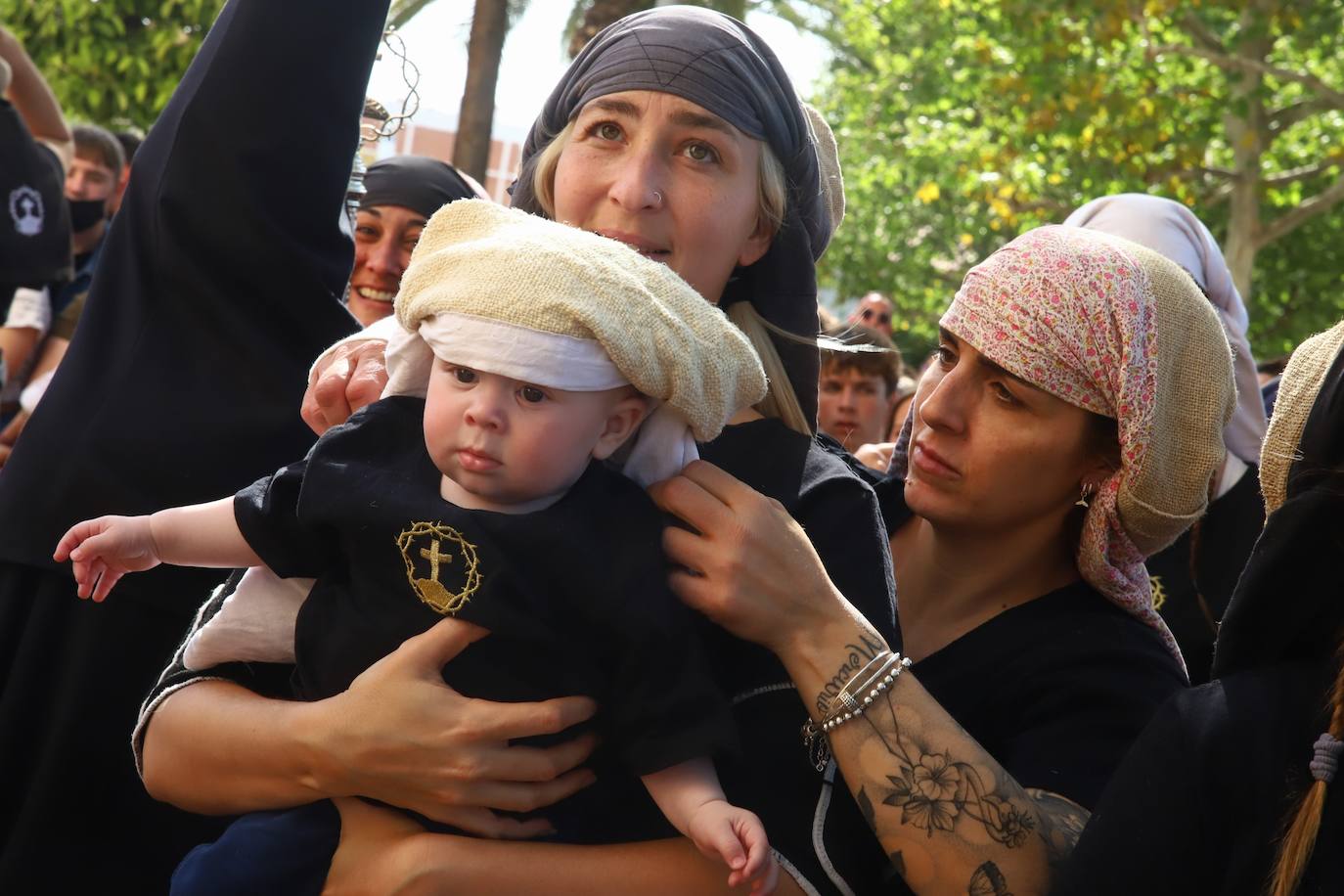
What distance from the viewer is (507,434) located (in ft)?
8.27

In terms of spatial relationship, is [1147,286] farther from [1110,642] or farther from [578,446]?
[578,446]

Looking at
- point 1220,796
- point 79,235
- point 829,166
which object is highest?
point 829,166

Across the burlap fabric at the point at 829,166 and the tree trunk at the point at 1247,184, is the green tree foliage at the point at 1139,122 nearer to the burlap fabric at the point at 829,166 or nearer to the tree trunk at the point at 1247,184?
the tree trunk at the point at 1247,184

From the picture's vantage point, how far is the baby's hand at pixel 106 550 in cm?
272

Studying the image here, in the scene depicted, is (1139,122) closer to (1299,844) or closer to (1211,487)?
(1211,487)

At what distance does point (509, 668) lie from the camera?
2.66 m

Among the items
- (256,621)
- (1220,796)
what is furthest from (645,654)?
(1220,796)

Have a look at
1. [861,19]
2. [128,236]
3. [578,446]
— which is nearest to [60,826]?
[128,236]

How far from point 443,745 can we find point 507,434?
539 mm

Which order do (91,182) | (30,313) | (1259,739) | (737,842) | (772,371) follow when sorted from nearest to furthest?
(1259,739) → (737,842) → (772,371) → (30,313) → (91,182)

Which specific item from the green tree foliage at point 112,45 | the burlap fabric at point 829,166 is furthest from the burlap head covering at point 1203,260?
the green tree foliage at point 112,45

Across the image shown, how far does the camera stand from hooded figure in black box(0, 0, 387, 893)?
328 centimetres

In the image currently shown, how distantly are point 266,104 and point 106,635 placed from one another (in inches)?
46.9

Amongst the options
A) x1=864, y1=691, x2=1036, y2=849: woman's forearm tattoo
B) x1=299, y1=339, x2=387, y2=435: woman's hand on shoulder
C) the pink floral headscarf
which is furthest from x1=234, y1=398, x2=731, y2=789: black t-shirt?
the pink floral headscarf
